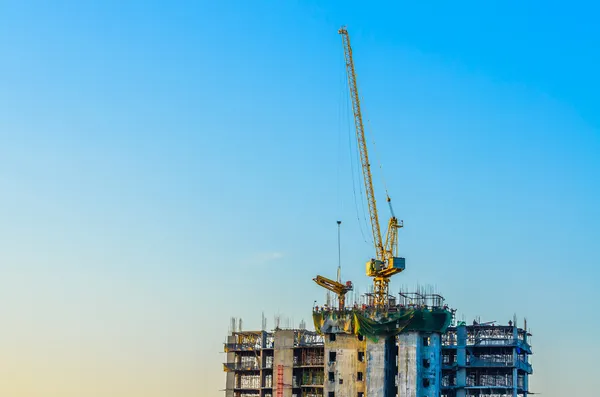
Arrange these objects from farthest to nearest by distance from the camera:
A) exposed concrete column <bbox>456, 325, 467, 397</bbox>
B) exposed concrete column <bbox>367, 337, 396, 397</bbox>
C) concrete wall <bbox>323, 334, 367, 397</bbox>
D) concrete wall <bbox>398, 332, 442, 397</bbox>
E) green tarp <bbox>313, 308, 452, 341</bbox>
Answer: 1. concrete wall <bbox>323, 334, 367, 397</bbox>
2. exposed concrete column <bbox>456, 325, 467, 397</bbox>
3. exposed concrete column <bbox>367, 337, 396, 397</bbox>
4. green tarp <bbox>313, 308, 452, 341</bbox>
5. concrete wall <bbox>398, 332, 442, 397</bbox>

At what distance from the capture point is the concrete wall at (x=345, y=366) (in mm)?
194500

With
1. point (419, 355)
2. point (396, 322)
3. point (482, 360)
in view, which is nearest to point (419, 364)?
point (419, 355)

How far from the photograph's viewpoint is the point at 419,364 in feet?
619

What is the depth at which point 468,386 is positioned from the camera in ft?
639

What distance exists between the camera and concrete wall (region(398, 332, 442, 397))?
187875 mm

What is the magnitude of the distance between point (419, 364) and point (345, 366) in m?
15.3

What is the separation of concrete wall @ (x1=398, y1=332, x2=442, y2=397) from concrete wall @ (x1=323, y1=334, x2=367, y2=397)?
26.8ft

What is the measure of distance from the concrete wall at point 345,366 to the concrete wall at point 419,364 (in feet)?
26.8

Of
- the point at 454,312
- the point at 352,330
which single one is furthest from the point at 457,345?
the point at 352,330

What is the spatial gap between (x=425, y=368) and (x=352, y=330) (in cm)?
1625

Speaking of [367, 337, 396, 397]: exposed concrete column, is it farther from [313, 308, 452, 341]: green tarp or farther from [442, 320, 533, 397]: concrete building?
[442, 320, 533, 397]: concrete building

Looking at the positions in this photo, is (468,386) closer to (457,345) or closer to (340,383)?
(457,345)

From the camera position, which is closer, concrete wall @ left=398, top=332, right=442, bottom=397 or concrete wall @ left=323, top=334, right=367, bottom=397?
concrete wall @ left=398, top=332, right=442, bottom=397

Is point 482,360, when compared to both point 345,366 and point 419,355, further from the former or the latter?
point 345,366
